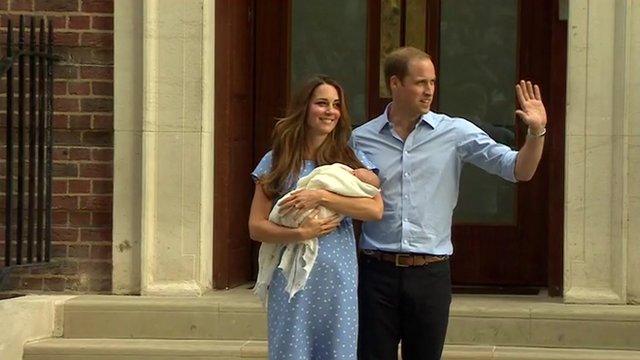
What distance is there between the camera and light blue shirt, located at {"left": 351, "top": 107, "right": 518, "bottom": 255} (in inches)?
165

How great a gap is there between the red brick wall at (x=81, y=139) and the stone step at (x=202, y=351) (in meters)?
0.61

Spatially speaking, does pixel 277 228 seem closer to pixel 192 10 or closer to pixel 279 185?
pixel 279 185

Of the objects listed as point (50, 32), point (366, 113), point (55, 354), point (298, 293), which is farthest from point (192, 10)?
point (298, 293)

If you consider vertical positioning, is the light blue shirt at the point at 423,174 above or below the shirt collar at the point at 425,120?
below

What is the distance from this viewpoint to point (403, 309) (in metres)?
4.22

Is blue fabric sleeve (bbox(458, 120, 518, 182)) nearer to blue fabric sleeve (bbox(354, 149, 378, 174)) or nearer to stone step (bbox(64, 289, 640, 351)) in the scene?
blue fabric sleeve (bbox(354, 149, 378, 174))

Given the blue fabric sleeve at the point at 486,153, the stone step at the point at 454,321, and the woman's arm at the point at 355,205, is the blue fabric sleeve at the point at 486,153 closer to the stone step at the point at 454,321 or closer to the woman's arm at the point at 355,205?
the woman's arm at the point at 355,205

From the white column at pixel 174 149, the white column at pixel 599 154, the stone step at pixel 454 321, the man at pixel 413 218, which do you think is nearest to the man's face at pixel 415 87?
the man at pixel 413 218

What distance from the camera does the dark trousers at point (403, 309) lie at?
418 centimetres

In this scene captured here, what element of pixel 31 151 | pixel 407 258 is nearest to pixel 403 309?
pixel 407 258

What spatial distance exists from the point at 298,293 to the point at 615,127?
2.93m

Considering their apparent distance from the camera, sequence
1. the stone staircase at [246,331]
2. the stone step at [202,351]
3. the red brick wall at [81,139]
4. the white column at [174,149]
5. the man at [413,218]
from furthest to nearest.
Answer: the red brick wall at [81,139] → the white column at [174,149] → the stone staircase at [246,331] → the stone step at [202,351] → the man at [413,218]

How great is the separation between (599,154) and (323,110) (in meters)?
2.71

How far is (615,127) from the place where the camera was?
6.40 m
